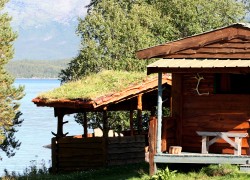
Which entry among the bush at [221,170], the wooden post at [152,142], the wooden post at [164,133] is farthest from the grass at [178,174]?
the wooden post at [164,133]

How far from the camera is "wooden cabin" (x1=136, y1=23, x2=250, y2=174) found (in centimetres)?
1933

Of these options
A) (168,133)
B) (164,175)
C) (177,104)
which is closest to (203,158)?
(164,175)

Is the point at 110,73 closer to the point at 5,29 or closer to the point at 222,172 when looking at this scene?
the point at 222,172

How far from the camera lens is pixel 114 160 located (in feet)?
85.7

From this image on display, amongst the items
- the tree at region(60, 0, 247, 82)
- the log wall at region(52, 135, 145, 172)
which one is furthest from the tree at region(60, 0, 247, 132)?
the log wall at region(52, 135, 145, 172)

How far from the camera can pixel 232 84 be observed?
2081cm

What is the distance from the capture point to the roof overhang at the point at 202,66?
61.8 feet

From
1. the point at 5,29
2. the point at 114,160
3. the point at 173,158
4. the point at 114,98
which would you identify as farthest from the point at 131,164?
the point at 5,29

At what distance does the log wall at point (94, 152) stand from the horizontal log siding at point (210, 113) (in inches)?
198

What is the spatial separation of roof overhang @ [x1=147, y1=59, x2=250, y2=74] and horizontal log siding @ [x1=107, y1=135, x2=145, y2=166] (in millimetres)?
6741

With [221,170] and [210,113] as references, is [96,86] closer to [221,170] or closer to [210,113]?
[210,113]

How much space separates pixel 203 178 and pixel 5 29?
2998 cm

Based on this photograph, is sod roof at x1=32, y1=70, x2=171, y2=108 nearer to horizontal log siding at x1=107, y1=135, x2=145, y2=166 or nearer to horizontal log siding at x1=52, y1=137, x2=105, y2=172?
horizontal log siding at x1=52, y1=137, x2=105, y2=172

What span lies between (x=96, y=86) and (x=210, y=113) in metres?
6.49
